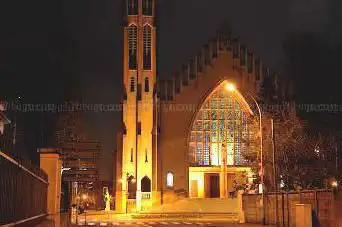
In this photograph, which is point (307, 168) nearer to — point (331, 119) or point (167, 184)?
point (331, 119)

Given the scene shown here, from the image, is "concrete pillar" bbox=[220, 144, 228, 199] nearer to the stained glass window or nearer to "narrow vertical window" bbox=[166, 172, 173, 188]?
the stained glass window

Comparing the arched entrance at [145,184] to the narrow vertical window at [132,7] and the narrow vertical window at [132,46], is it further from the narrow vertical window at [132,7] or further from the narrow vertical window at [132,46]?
the narrow vertical window at [132,7]

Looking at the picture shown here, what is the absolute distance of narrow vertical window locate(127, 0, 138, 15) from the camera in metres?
62.1

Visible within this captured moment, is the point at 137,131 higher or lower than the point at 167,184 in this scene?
higher

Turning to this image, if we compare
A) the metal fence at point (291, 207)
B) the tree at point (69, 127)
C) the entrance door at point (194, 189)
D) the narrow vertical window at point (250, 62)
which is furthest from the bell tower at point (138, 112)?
the metal fence at point (291, 207)

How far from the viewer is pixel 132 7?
6238cm

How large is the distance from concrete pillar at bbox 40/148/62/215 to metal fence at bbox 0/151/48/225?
2801 millimetres

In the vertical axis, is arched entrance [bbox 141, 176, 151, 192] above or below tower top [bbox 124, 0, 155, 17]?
below

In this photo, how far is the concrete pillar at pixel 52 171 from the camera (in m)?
20.5

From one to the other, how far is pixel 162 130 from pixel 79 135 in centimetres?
1697

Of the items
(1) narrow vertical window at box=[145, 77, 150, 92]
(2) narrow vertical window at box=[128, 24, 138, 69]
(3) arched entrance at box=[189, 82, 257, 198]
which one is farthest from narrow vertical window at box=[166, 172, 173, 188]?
(2) narrow vertical window at box=[128, 24, 138, 69]

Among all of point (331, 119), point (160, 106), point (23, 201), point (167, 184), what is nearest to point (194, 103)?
point (160, 106)

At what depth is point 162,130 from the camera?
62031mm

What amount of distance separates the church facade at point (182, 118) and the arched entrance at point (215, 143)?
0.33 ft
